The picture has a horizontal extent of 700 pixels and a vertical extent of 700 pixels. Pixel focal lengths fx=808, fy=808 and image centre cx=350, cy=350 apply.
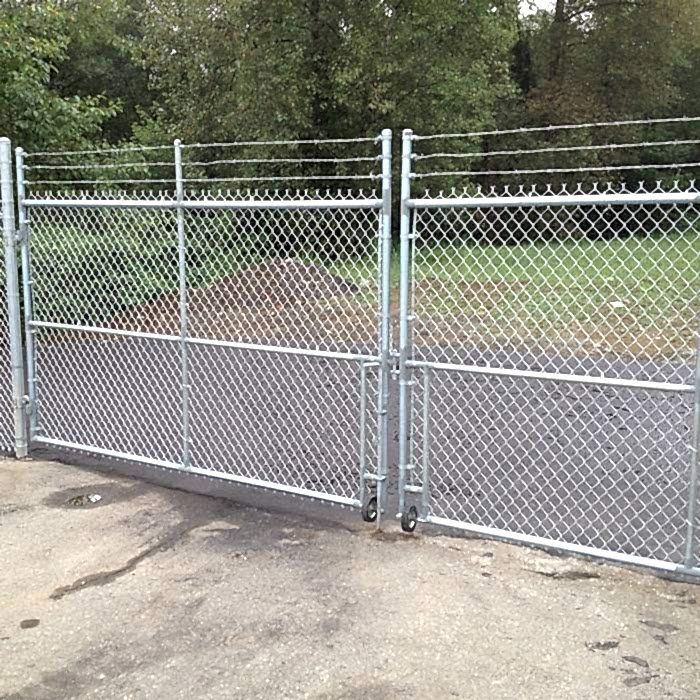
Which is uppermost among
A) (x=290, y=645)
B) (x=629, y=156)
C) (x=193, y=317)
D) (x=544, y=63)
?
(x=544, y=63)

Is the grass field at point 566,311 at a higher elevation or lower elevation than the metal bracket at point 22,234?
lower

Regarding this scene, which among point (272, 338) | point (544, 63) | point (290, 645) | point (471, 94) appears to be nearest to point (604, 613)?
point (290, 645)

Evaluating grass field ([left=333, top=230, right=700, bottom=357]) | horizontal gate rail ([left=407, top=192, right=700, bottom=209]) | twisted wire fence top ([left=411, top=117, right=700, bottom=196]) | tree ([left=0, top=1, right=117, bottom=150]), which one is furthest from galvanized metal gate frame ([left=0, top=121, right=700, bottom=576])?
twisted wire fence top ([left=411, top=117, right=700, bottom=196])

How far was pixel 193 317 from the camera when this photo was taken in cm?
1240

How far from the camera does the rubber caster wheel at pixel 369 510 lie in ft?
14.7

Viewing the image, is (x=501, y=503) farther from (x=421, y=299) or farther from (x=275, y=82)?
(x=275, y=82)

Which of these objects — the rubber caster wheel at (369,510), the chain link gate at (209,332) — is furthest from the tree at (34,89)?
the rubber caster wheel at (369,510)

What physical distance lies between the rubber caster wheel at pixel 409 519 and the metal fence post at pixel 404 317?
0.03 meters

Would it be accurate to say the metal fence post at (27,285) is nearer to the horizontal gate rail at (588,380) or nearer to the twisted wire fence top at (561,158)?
the horizontal gate rail at (588,380)

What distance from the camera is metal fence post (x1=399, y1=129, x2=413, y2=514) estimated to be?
4031mm

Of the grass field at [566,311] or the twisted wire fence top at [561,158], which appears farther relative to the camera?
the twisted wire fence top at [561,158]

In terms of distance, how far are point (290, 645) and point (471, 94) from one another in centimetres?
1695

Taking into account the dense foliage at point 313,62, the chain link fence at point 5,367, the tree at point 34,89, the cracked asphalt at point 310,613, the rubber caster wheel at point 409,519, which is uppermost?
the dense foliage at point 313,62

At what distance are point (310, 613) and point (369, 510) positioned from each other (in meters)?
0.99
